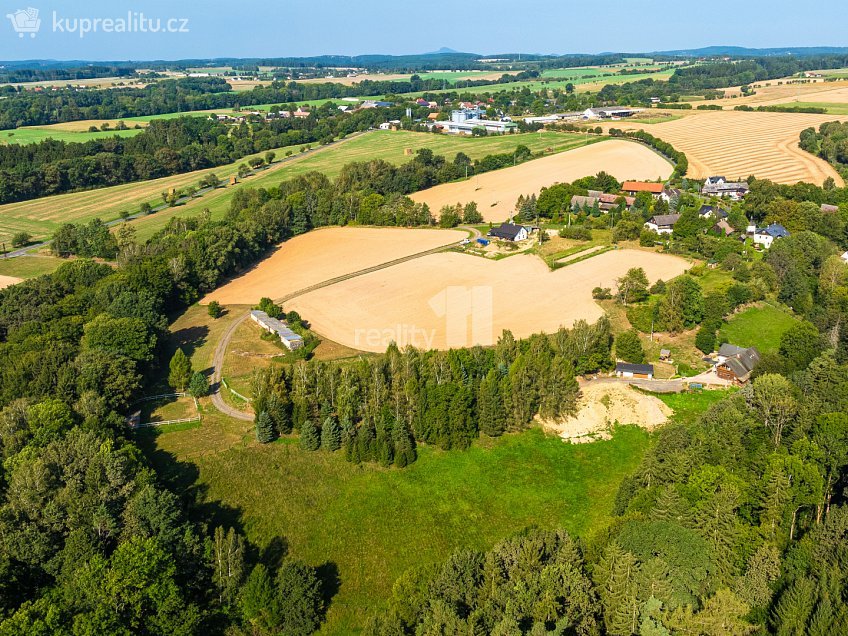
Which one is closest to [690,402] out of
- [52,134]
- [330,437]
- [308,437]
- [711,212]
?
[330,437]

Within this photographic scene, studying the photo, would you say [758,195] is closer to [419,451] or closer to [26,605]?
[419,451]

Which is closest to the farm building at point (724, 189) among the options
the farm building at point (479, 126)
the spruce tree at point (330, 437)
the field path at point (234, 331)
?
the field path at point (234, 331)

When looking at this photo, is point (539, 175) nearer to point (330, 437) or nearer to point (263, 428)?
point (330, 437)

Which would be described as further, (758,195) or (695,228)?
(758,195)

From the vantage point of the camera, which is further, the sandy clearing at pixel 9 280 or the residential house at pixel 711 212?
the residential house at pixel 711 212

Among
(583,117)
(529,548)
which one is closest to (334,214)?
(529,548)

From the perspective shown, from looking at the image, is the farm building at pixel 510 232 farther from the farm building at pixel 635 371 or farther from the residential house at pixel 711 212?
the farm building at pixel 635 371

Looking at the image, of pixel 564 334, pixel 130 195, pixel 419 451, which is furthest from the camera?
pixel 130 195
